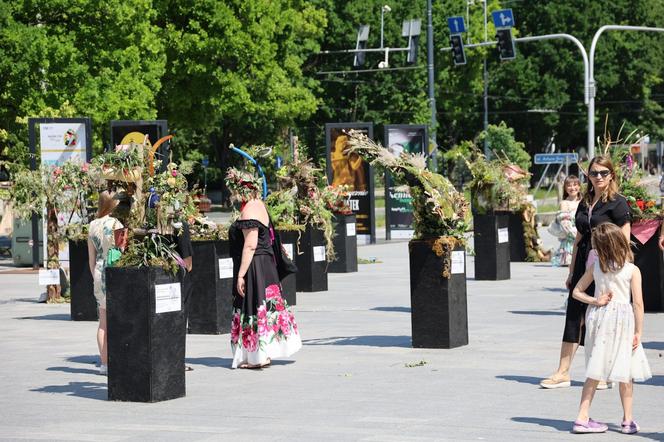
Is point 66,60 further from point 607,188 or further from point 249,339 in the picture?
point 607,188

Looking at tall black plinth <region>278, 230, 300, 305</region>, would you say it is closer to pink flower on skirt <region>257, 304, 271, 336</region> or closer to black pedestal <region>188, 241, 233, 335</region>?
black pedestal <region>188, 241, 233, 335</region>

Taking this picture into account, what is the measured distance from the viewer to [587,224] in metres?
10.3

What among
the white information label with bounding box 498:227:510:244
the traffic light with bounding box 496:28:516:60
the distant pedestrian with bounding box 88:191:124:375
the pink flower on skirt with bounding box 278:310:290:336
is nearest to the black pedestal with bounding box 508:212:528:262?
the white information label with bounding box 498:227:510:244

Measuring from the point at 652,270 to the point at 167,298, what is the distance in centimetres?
807

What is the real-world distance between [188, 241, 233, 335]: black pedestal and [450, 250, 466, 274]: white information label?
3.14 metres

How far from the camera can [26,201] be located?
19531mm

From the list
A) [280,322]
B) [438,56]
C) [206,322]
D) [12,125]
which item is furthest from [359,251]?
[438,56]

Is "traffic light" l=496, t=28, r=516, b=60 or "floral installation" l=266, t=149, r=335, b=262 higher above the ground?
"traffic light" l=496, t=28, r=516, b=60

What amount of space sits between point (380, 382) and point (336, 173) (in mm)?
21081

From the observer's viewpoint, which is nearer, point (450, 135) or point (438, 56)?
point (438, 56)

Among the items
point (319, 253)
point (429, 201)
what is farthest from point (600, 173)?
point (319, 253)

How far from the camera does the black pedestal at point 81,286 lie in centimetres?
1688

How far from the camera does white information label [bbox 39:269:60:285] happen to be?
18.9 metres

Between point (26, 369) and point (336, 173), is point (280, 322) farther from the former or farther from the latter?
point (336, 173)
